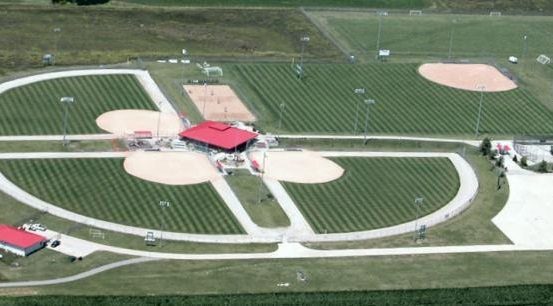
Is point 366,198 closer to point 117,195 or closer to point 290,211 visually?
point 290,211

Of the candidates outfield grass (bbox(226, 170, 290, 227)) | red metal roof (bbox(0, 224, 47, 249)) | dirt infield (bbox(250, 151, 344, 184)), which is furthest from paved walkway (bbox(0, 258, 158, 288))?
dirt infield (bbox(250, 151, 344, 184))

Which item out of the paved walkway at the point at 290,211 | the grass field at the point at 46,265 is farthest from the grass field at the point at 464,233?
the grass field at the point at 46,265

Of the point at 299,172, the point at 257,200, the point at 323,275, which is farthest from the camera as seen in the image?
the point at 299,172

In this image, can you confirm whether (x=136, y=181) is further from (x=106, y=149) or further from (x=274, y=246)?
(x=274, y=246)

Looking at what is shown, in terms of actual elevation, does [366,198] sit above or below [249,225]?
below

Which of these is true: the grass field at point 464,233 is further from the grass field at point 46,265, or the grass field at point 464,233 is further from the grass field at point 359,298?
the grass field at point 46,265

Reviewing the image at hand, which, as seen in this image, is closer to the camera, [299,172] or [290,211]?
[290,211]

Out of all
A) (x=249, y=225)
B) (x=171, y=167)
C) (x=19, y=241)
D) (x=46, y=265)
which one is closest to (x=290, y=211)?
(x=249, y=225)

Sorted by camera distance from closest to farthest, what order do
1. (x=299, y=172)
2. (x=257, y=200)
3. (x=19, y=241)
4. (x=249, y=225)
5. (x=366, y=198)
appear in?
(x=19, y=241) < (x=249, y=225) < (x=257, y=200) < (x=366, y=198) < (x=299, y=172)

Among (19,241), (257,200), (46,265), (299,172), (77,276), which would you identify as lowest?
(77,276)
